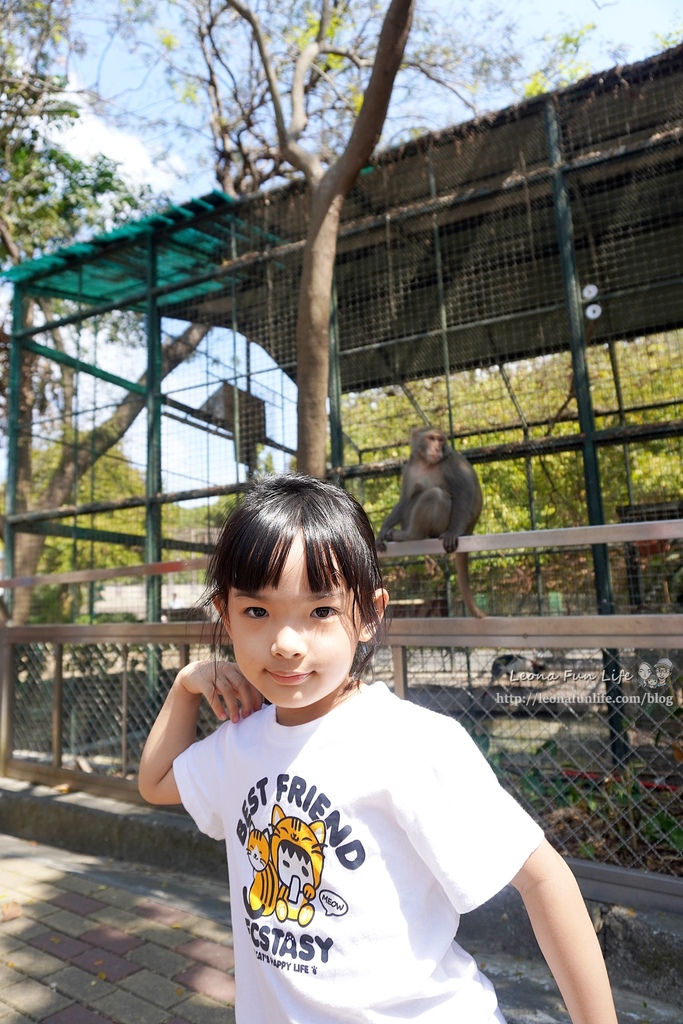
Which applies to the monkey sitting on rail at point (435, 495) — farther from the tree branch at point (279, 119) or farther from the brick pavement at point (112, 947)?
the brick pavement at point (112, 947)

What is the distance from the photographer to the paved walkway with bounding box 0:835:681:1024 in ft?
6.67

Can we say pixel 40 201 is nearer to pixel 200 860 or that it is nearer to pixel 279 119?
pixel 279 119

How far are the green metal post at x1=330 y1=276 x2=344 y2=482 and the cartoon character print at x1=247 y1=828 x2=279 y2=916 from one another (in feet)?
16.1

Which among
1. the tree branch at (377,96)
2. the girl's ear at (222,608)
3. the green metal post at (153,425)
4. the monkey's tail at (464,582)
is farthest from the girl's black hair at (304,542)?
the green metal post at (153,425)

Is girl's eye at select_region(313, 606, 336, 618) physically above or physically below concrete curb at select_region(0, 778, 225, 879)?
above

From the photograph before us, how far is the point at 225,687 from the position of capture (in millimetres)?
1180

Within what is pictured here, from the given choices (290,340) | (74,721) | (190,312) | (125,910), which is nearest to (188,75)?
(190,312)

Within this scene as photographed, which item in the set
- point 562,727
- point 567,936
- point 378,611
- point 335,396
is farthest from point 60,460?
point 567,936

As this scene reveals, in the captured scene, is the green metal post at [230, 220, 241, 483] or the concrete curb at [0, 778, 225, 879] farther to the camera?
the green metal post at [230, 220, 241, 483]

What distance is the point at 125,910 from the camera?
8.96ft

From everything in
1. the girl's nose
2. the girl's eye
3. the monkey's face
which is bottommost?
the girl's nose

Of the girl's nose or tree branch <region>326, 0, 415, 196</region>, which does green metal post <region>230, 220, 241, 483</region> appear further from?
the girl's nose

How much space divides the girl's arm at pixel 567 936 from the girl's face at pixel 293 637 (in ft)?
1.18

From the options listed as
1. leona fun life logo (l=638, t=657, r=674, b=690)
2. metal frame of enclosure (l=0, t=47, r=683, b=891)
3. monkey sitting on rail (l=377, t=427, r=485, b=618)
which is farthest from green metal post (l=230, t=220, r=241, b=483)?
leona fun life logo (l=638, t=657, r=674, b=690)
